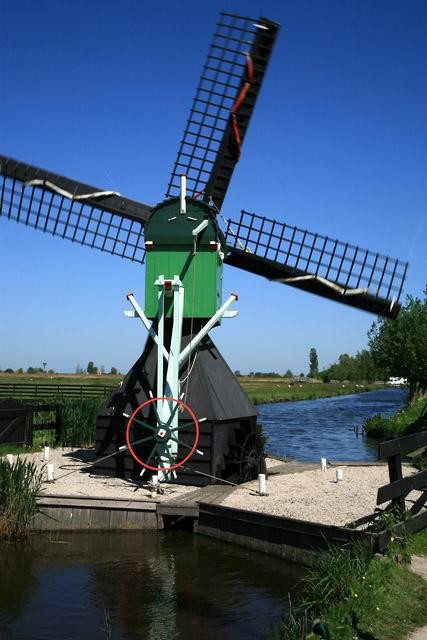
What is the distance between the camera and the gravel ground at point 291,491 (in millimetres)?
11953

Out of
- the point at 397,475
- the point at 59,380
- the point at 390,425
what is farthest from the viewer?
the point at 59,380

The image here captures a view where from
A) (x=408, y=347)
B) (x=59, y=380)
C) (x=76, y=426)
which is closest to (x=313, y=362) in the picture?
(x=59, y=380)

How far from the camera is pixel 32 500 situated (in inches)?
465

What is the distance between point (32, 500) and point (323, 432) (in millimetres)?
25247

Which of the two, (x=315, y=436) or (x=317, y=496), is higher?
(x=317, y=496)

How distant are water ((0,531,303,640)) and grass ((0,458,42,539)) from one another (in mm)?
404

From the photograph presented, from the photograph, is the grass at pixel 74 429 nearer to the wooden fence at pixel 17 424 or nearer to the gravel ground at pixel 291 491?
the wooden fence at pixel 17 424

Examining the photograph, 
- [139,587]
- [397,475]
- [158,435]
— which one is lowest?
[139,587]

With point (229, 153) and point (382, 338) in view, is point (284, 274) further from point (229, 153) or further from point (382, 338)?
point (382, 338)

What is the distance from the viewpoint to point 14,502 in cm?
1149

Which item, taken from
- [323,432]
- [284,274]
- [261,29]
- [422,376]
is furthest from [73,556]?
[422,376]

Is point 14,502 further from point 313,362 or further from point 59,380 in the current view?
point 313,362

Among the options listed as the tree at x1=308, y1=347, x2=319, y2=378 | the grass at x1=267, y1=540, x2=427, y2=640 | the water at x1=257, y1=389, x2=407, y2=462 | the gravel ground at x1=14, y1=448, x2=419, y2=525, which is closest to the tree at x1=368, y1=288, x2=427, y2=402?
the water at x1=257, y1=389, x2=407, y2=462

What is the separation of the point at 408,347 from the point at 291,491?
106 feet
